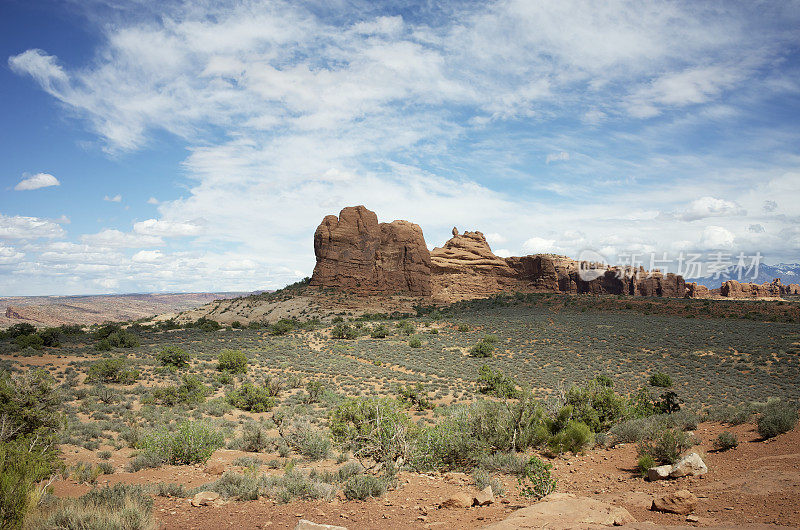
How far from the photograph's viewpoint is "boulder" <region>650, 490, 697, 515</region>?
5363 mm

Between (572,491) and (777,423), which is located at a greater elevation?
(777,423)

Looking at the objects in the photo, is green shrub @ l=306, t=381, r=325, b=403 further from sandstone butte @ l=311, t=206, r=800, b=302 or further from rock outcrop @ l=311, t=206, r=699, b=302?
rock outcrop @ l=311, t=206, r=699, b=302

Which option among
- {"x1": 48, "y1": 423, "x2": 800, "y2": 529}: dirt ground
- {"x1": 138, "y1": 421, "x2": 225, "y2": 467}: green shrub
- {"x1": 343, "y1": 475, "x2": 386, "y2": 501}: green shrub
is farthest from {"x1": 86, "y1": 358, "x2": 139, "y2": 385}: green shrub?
{"x1": 343, "y1": 475, "x2": 386, "y2": 501}: green shrub

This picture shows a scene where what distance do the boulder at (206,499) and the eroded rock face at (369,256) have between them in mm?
52555

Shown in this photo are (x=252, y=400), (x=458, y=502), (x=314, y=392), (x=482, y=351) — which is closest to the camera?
(x=458, y=502)

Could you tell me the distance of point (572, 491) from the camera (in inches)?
281

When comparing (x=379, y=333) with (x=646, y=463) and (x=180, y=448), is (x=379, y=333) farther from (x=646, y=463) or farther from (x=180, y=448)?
(x=646, y=463)

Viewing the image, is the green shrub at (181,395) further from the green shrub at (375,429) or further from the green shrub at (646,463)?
the green shrub at (646,463)

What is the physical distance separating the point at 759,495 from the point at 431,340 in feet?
95.9

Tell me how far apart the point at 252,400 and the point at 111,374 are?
8063 millimetres

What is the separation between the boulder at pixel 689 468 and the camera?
700 centimetres

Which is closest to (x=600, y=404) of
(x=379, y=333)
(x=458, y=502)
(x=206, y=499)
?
(x=458, y=502)

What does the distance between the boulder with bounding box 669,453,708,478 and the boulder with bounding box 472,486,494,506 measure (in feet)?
11.4

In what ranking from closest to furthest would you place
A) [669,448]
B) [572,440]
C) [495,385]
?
1. [669,448]
2. [572,440]
3. [495,385]
